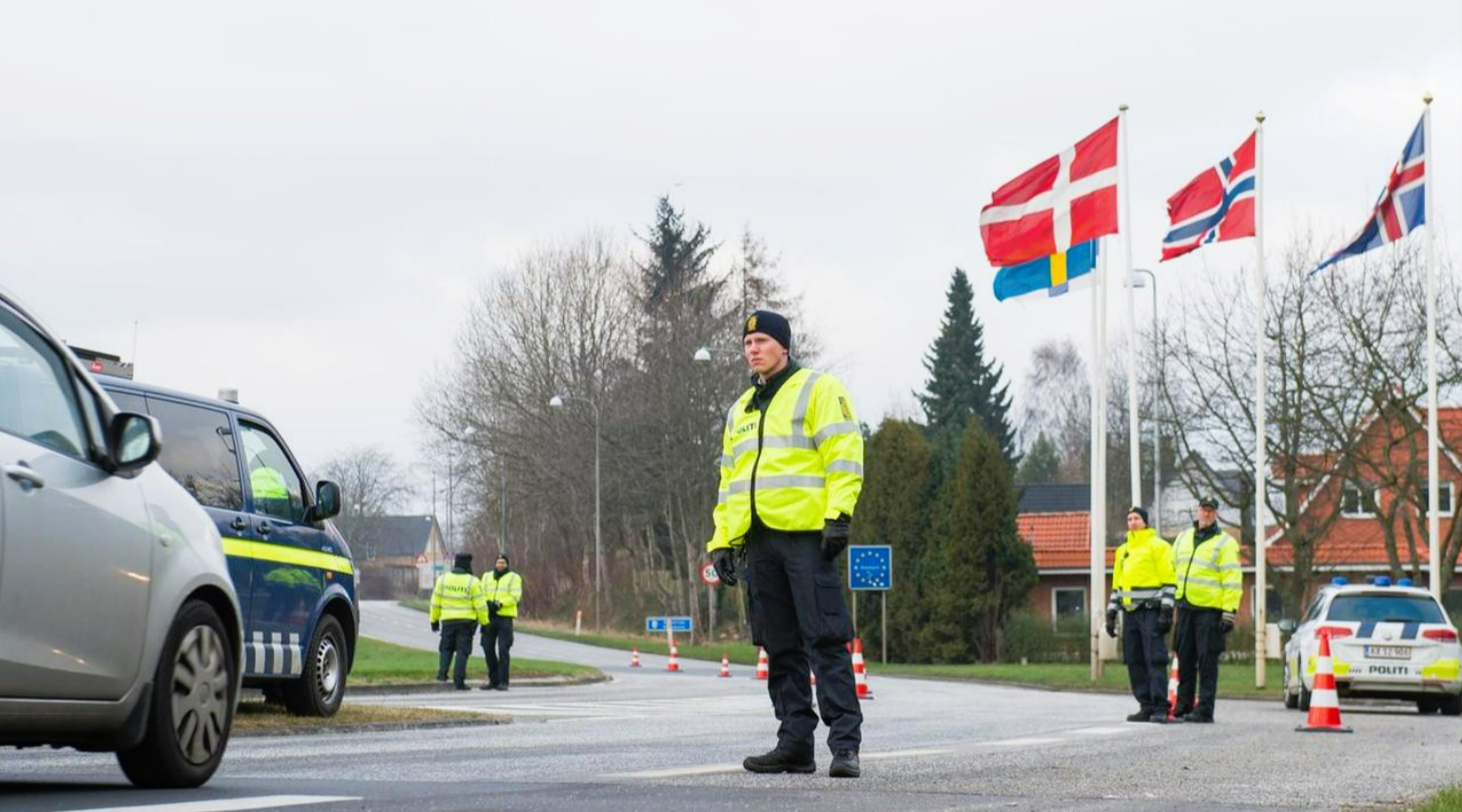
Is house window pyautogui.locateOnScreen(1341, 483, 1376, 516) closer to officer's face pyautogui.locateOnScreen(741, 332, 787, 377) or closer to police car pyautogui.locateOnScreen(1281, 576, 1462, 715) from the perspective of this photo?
police car pyautogui.locateOnScreen(1281, 576, 1462, 715)

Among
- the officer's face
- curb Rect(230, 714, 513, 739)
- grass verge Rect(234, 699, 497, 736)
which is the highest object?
the officer's face

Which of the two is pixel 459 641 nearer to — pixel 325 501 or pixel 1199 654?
pixel 1199 654

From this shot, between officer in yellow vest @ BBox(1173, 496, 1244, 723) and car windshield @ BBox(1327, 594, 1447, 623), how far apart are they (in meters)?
5.65

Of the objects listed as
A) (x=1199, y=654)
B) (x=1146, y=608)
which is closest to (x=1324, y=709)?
(x=1199, y=654)

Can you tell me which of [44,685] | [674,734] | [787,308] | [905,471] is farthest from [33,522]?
[787,308]

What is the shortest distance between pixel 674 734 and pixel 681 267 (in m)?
67.4

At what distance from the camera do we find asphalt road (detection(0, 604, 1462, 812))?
7.61 metres

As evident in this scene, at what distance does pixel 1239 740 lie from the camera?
14453 mm

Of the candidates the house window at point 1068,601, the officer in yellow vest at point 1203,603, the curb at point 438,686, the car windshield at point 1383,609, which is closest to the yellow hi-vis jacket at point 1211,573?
the officer in yellow vest at point 1203,603

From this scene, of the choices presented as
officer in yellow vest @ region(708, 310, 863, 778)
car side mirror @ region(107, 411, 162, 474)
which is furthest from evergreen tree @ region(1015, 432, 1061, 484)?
car side mirror @ region(107, 411, 162, 474)

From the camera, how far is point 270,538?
1456cm

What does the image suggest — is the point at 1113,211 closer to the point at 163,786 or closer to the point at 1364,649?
the point at 1364,649

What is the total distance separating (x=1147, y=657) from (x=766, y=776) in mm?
10008

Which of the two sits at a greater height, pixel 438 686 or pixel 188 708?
pixel 188 708
